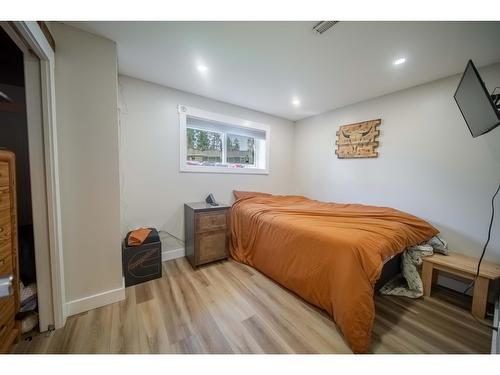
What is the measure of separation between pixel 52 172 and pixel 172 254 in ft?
5.31

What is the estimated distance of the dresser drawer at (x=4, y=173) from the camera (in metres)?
1.00

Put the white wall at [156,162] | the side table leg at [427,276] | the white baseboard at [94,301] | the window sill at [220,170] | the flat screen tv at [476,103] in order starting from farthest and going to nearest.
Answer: the window sill at [220,170] → the white wall at [156,162] → the side table leg at [427,276] → the white baseboard at [94,301] → the flat screen tv at [476,103]

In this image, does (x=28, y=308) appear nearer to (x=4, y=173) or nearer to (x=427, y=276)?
(x=4, y=173)

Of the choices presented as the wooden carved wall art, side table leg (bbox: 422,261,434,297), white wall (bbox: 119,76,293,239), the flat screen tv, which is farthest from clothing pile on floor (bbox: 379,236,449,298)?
white wall (bbox: 119,76,293,239)

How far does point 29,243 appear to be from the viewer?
4.65ft

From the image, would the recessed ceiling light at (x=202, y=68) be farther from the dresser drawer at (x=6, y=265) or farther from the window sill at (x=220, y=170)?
the dresser drawer at (x=6, y=265)

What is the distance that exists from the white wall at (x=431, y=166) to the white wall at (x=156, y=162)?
2141 millimetres

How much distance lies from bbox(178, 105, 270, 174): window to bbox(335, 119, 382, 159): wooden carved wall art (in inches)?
49.3

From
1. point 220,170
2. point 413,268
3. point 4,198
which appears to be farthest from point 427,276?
point 4,198

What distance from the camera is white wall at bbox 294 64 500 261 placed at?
1848 millimetres

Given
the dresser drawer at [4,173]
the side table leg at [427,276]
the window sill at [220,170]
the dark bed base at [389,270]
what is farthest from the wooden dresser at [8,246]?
the side table leg at [427,276]

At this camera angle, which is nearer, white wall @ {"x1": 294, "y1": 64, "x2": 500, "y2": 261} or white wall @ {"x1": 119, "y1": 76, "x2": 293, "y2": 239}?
white wall @ {"x1": 294, "y1": 64, "x2": 500, "y2": 261}

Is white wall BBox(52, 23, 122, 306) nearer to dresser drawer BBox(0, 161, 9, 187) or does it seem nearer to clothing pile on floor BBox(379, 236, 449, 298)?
dresser drawer BBox(0, 161, 9, 187)

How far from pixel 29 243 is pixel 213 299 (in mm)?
1528
